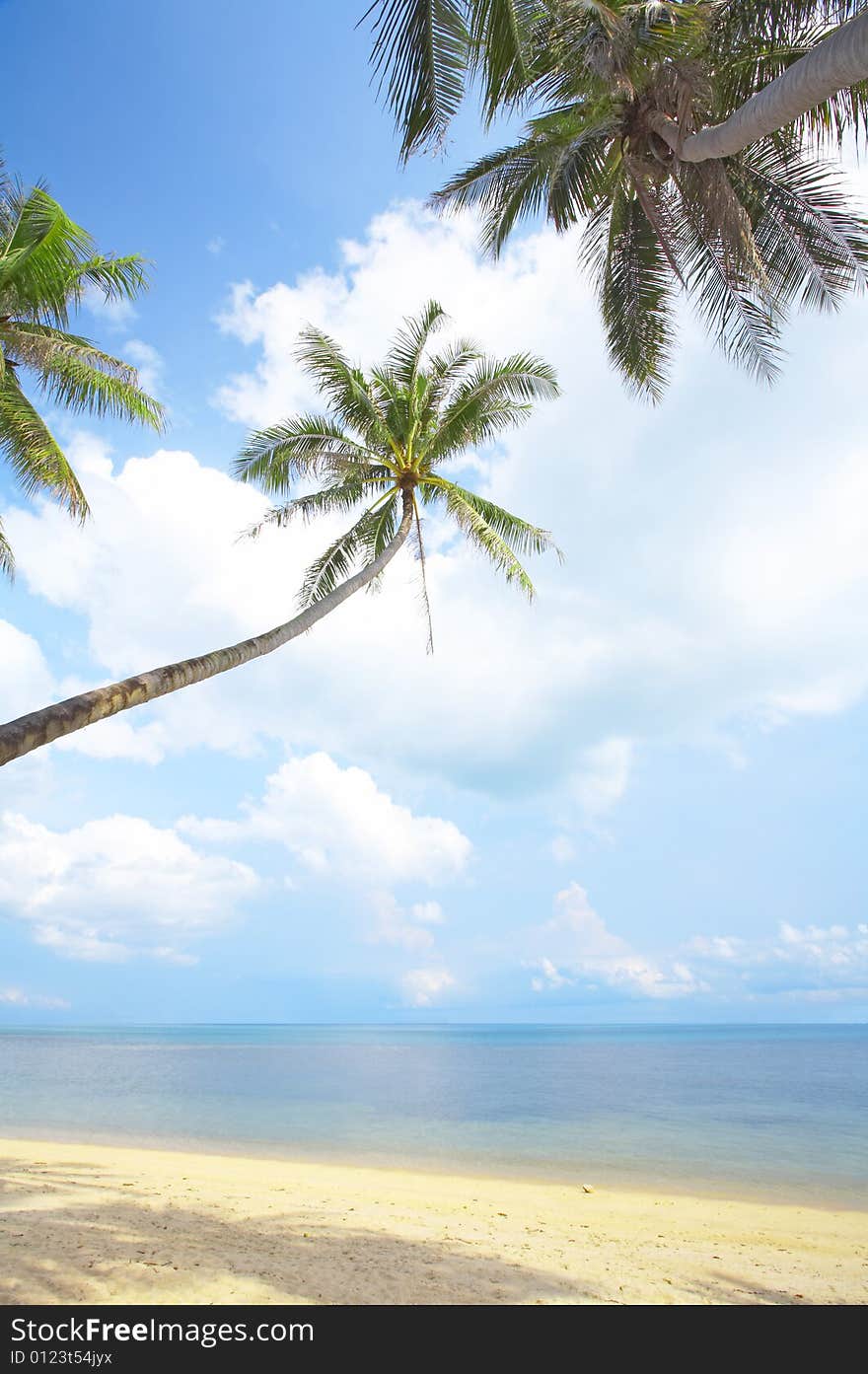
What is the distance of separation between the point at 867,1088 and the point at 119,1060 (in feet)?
120

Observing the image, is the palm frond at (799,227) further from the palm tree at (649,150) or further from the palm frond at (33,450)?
the palm frond at (33,450)

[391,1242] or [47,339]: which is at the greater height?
[47,339]

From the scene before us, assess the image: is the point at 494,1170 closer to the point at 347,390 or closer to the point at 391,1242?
the point at 391,1242

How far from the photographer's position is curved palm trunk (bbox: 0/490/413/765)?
5211mm

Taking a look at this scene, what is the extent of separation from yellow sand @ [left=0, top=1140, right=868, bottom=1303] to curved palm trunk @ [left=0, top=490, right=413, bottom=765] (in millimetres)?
3594

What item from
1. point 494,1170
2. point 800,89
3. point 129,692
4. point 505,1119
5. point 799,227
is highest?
point 799,227

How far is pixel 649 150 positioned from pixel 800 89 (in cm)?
429

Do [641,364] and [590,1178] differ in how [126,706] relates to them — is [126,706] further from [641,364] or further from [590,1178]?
[590,1178]

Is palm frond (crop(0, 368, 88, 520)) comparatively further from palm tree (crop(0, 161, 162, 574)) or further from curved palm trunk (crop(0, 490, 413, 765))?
curved palm trunk (crop(0, 490, 413, 765))

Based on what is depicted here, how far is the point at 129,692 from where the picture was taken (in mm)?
6328

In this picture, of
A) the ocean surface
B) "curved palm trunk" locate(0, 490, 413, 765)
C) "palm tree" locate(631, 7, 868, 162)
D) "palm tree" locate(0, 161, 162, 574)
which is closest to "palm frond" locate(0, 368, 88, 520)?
"palm tree" locate(0, 161, 162, 574)

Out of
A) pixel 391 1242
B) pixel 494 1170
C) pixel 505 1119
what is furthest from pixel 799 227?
pixel 505 1119

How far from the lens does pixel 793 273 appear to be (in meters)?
9.48

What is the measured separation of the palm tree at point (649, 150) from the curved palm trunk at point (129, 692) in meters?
5.02
